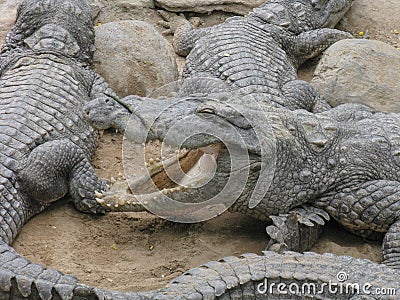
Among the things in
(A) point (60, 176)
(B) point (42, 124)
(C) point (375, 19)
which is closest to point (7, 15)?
(B) point (42, 124)

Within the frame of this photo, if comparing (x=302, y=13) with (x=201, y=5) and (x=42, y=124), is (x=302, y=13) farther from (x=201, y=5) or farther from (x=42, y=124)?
(x=42, y=124)

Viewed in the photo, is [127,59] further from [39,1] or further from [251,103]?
[251,103]

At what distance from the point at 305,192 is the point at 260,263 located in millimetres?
1065

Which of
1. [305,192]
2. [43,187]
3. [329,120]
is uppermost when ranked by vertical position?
[329,120]

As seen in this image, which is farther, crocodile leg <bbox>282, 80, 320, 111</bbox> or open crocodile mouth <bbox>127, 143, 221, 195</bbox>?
crocodile leg <bbox>282, 80, 320, 111</bbox>

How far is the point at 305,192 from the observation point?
4664 millimetres

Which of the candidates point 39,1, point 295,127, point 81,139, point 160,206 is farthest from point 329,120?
point 39,1

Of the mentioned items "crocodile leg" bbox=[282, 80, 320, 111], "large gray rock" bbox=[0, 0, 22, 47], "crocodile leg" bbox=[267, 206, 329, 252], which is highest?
"crocodile leg" bbox=[282, 80, 320, 111]

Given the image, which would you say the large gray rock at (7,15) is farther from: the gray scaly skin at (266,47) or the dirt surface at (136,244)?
the dirt surface at (136,244)

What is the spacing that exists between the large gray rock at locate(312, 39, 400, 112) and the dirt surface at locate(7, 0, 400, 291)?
1.19 m

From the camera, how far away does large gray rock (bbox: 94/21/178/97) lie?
5895 mm

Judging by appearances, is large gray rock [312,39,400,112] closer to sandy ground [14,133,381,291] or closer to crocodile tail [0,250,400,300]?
sandy ground [14,133,381,291]

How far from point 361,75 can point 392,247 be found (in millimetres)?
1692

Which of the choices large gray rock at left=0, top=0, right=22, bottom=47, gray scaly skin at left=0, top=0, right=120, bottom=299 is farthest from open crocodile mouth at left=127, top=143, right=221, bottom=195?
large gray rock at left=0, top=0, right=22, bottom=47
